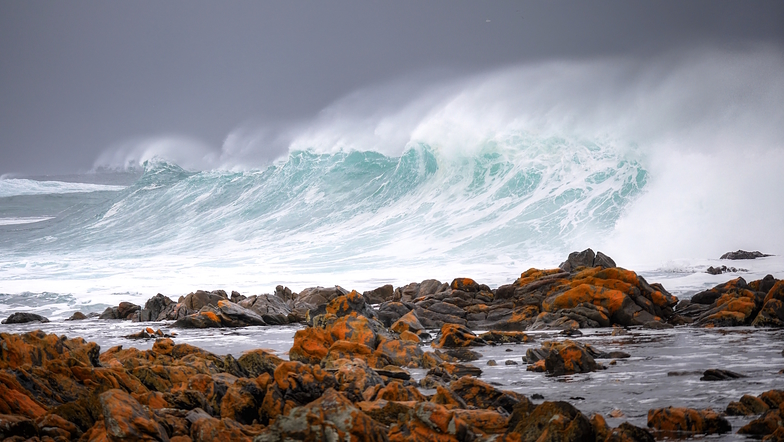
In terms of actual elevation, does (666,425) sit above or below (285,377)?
below

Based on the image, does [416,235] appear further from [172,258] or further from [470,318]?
[470,318]

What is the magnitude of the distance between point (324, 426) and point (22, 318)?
13.4 meters

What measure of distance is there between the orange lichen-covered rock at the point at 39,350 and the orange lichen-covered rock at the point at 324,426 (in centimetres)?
351

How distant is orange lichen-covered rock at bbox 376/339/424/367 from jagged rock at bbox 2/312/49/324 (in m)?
10.1

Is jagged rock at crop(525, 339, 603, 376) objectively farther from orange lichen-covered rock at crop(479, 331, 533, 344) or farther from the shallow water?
orange lichen-covered rock at crop(479, 331, 533, 344)

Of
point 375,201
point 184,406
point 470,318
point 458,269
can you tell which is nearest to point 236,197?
point 375,201

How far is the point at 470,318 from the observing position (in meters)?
12.4

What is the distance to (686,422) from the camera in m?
4.44

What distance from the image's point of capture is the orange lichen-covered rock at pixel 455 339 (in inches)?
378

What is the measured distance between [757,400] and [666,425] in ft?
2.76

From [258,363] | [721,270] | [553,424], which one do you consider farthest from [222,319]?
[721,270]

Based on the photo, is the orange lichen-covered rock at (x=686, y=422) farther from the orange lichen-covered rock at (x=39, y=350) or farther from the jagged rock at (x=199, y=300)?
the jagged rock at (x=199, y=300)

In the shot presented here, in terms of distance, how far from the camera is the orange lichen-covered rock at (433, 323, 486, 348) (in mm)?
9602

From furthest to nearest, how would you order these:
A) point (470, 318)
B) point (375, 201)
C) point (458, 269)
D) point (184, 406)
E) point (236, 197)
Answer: point (236, 197)
point (375, 201)
point (458, 269)
point (470, 318)
point (184, 406)
